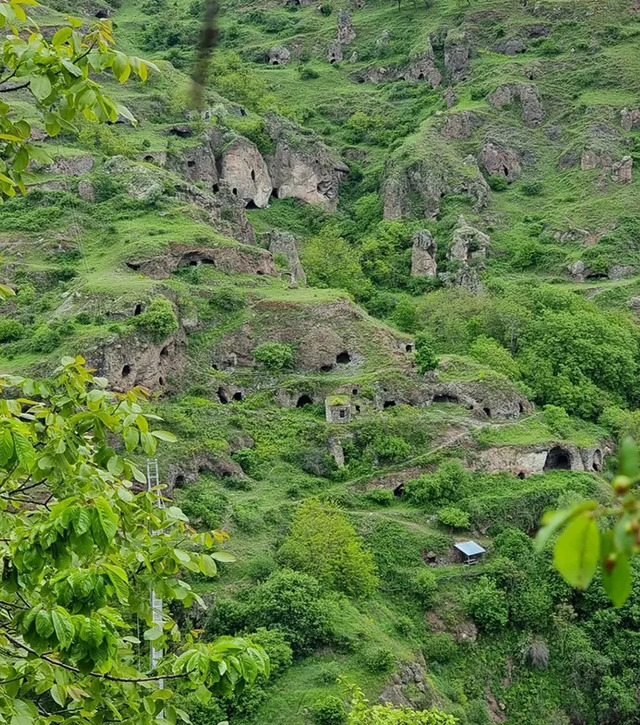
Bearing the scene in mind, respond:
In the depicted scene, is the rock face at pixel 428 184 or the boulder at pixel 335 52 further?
the boulder at pixel 335 52

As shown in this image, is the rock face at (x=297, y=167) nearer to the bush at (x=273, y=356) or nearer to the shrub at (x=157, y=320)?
the bush at (x=273, y=356)

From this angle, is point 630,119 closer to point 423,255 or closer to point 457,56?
point 457,56

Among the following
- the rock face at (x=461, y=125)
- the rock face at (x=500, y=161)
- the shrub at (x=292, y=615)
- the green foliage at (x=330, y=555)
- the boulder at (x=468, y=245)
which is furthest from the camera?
the rock face at (x=461, y=125)

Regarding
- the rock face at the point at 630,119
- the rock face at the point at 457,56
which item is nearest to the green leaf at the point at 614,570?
the rock face at the point at 630,119

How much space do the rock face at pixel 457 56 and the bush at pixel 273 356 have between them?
54524 mm

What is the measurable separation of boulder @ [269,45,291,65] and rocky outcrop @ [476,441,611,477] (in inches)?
2849

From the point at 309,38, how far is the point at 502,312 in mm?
60840

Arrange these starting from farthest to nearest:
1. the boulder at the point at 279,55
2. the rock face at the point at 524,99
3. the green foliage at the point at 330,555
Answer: the boulder at the point at 279,55 → the rock face at the point at 524,99 → the green foliage at the point at 330,555

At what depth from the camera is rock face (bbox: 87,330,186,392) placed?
38.8m

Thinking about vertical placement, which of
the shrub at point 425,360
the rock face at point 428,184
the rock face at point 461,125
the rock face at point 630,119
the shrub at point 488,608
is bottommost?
the shrub at point 488,608

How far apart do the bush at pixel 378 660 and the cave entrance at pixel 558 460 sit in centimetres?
1775

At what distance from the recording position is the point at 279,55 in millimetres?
99250

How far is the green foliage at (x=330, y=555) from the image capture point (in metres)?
30.6

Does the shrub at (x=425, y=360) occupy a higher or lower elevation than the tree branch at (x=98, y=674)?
lower
